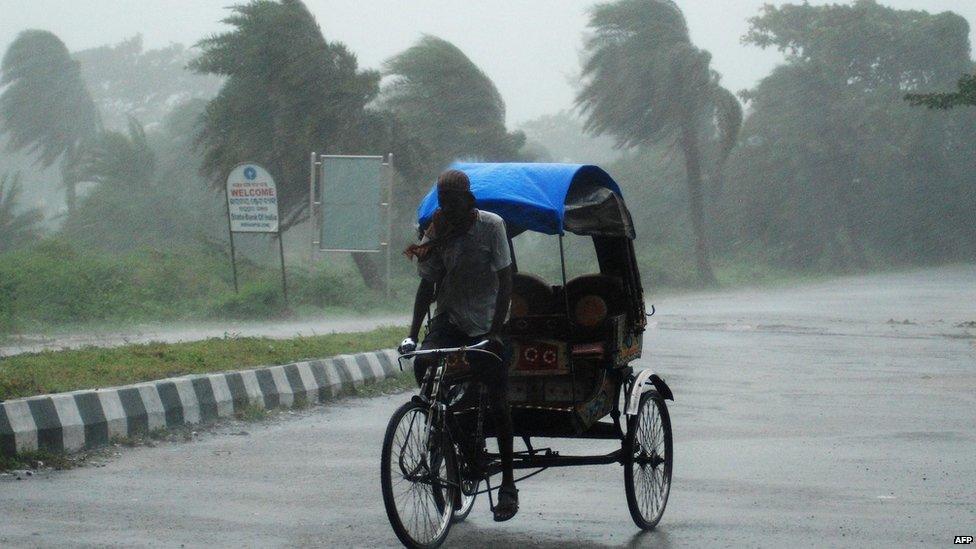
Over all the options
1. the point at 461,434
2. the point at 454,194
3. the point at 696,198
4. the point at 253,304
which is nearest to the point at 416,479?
the point at 461,434

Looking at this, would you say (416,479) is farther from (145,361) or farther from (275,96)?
(275,96)

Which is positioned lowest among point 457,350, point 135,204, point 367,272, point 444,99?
point 367,272

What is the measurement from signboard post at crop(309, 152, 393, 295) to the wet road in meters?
12.2

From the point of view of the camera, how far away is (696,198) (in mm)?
50531

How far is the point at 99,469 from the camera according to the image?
8195 millimetres

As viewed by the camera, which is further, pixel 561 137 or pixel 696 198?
pixel 561 137

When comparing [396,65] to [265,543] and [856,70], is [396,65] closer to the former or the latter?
[856,70]

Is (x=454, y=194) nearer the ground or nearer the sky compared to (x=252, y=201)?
nearer the sky

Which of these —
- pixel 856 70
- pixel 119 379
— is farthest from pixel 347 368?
pixel 856 70

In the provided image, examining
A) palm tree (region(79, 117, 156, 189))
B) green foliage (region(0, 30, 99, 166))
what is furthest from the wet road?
green foliage (region(0, 30, 99, 166))

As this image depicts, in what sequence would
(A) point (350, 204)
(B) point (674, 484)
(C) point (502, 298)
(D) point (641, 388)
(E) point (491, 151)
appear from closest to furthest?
(C) point (502, 298), (D) point (641, 388), (B) point (674, 484), (A) point (350, 204), (E) point (491, 151)

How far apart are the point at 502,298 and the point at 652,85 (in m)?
43.1

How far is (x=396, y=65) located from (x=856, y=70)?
27.5m

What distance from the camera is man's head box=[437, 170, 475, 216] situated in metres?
6.12
